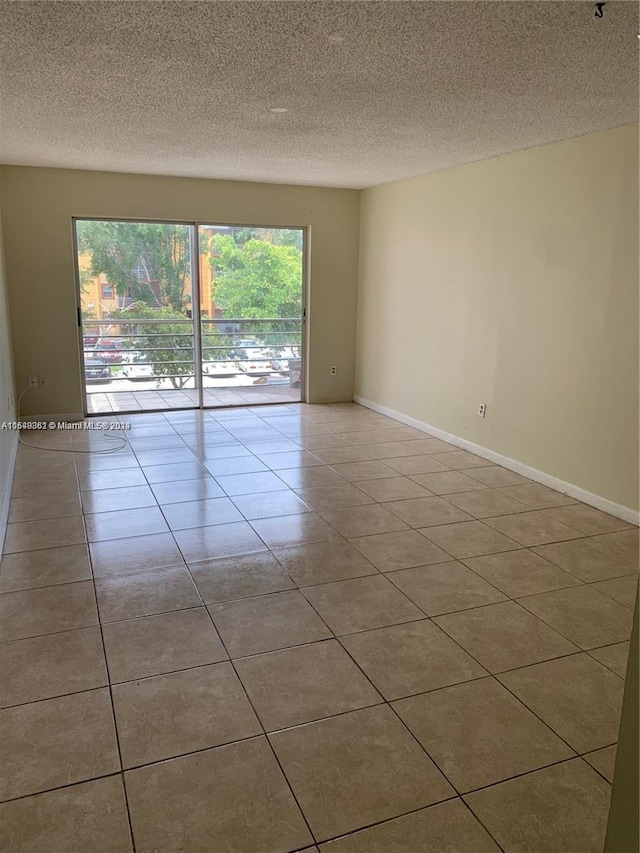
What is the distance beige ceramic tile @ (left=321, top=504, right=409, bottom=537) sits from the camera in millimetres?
3406

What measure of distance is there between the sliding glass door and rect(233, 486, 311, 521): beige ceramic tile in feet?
9.14

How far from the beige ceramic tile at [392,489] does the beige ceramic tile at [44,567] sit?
179 centimetres

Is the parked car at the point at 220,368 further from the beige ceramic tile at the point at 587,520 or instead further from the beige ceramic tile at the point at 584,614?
the beige ceramic tile at the point at 584,614

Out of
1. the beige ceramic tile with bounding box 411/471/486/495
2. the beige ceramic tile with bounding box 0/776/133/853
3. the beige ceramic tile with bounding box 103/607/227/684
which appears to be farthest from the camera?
the beige ceramic tile with bounding box 411/471/486/495

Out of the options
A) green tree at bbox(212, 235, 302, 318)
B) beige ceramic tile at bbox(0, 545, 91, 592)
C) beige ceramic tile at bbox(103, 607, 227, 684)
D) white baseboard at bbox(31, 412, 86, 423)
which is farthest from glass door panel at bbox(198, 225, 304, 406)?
beige ceramic tile at bbox(103, 607, 227, 684)

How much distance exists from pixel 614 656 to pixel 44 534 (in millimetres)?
2749

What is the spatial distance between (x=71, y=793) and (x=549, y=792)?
1295mm

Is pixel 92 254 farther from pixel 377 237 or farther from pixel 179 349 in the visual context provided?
pixel 377 237

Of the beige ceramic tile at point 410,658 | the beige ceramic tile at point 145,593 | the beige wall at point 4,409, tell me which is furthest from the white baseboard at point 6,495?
the beige ceramic tile at point 410,658

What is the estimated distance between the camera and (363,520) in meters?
3.55

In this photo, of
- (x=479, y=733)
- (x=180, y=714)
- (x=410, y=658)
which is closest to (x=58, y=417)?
(x=180, y=714)

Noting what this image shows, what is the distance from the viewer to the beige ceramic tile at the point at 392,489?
3.96 meters

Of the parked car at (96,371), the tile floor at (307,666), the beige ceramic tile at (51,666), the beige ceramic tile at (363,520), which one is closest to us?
the tile floor at (307,666)

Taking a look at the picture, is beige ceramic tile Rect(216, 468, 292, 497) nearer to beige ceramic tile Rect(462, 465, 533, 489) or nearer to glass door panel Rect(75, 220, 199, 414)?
beige ceramic tile Rect(462, 465, 533, 489)
